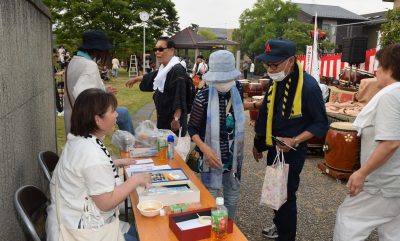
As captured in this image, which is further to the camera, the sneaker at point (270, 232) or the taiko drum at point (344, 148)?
the taiko drum at point (344, 148)

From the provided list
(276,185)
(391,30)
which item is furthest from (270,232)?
(391,30)

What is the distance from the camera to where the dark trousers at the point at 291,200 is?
281cm

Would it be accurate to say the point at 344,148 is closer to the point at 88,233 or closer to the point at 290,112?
the point at 290,112

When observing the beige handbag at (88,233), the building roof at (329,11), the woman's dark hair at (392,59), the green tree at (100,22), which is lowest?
the beige handbag at (88,233)

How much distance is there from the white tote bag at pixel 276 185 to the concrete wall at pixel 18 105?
187 centimetres

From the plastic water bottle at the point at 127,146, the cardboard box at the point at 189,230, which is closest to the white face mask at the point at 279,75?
the cardboard box at the point at 189,230

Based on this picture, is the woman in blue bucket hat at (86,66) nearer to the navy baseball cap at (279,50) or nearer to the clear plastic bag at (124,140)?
the clear plastic bag at (124,140)

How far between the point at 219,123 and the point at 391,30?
905cm

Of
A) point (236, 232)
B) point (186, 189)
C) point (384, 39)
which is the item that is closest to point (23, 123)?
point (186, 189)

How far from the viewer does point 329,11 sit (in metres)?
48.4

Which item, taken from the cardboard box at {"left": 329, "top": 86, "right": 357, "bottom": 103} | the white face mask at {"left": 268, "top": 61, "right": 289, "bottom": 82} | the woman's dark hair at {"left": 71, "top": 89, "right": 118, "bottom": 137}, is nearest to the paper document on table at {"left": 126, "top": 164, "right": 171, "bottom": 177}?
the woman's dark hair at {"left": 71, "top": 89, "right": 118, "bottom": 137}

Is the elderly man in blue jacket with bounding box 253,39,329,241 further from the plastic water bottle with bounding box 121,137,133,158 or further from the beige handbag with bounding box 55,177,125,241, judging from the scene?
the beige handbag with bounding box 55,177,125,241

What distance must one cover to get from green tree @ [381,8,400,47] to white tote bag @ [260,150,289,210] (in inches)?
335

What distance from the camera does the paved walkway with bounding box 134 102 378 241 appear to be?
140 inches
